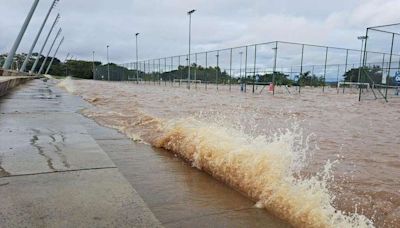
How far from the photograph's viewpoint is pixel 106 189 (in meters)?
3.75

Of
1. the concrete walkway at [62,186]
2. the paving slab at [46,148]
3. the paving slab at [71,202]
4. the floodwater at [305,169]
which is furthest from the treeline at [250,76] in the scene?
the paving slab at [71,202]

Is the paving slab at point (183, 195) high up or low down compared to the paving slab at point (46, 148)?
down

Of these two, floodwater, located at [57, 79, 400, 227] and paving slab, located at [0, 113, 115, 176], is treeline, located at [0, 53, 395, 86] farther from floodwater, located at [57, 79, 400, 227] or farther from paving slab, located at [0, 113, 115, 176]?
paving slab, located at [0, 113, 115, 176]

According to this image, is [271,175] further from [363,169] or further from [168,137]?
[168,137]

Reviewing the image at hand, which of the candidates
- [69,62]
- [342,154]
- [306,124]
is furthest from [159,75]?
[69,62]

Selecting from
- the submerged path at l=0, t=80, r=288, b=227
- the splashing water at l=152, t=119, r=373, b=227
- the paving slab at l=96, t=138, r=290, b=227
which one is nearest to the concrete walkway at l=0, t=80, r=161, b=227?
the submerged path at l=0, t=80, r=288, b=227

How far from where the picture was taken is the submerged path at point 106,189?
3.14m

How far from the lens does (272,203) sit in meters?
3.66

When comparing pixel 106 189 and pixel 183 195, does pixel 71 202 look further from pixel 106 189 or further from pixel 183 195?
pixel 183 195

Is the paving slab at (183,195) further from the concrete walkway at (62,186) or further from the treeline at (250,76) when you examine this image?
the treeline at (250,76)

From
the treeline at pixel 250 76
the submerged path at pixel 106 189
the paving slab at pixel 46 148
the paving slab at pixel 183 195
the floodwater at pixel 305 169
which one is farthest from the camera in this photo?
the treeline at pixel 250 76

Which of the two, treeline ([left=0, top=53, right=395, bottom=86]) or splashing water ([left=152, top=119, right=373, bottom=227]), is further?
treeline ([left=0, top=53, right=395, bottom=86])

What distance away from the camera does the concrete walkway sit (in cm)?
306

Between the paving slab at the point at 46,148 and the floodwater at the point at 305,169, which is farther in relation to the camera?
the paving slab at the point at 46,148
